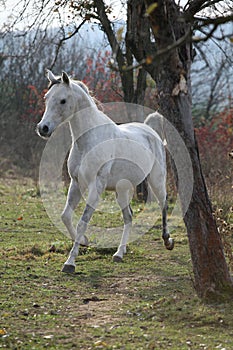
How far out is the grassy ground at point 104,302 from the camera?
480 cm

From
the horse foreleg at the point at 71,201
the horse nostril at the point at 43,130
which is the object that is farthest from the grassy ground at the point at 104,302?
the horse nostril at the point at 43,130

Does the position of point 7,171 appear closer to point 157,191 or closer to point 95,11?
point 95,11

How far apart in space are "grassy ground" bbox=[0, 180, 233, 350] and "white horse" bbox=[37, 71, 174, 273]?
0.37 m

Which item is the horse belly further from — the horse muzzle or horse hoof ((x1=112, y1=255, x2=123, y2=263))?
the horse muzzle

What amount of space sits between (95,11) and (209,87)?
2597cm

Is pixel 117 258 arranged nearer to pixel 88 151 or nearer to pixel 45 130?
pixel 88 151

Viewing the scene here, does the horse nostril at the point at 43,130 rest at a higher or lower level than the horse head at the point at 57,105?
lower

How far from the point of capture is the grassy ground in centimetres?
480

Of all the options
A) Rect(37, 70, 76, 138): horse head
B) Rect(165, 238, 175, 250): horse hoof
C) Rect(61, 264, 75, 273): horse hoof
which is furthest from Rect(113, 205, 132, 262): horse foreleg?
Rect(37, 70, 76, 138): horse head

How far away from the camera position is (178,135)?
569 centimetres

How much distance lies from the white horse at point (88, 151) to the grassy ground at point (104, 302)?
369mm

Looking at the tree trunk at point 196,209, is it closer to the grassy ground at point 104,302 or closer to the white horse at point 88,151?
the grassy ground at point 104,302

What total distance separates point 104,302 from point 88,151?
216 cm

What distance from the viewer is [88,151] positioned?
25.1ft
